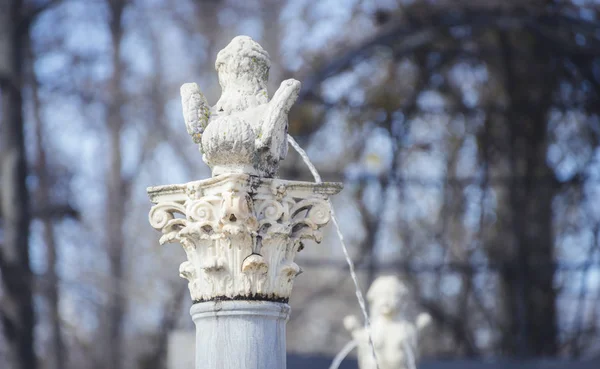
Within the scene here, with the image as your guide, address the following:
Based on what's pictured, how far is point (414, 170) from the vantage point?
19.5m

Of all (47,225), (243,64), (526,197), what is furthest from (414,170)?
(243,64)

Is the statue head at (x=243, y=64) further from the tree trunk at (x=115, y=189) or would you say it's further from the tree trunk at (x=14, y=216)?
the tree trunk at (x=115, y=189)

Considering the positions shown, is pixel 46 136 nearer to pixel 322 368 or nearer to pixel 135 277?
pixel 135 277

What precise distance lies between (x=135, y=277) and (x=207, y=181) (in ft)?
54.7

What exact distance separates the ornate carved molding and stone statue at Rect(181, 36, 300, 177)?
0.54ft

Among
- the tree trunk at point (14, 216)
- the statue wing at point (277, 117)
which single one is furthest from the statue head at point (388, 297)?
the tree trunk at point (14, 216)

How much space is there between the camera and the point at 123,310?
21.8 m

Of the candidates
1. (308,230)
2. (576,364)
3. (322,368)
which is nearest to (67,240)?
(322,368)

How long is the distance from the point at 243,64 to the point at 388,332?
486 cm

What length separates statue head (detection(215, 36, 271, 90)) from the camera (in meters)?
7.21

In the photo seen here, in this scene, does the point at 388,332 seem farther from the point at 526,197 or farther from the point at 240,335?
the point at 526,197

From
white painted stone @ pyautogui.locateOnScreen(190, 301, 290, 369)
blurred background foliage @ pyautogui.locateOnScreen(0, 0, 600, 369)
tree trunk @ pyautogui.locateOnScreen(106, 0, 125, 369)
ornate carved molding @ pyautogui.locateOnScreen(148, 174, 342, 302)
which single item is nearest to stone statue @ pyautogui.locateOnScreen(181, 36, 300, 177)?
ornate carved molding @ pyautogui.locateOnScreen(148, 174, 342, 302)

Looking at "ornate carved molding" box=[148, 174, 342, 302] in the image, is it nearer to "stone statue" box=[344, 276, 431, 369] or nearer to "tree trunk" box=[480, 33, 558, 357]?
"stone statue" box=[344, 276, 431, 369]

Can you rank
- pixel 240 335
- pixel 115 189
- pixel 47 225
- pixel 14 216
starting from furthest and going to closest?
1. pixel 115 189
2. pixel 47 225
3. pixel 14 216
4. pixel 240 335
